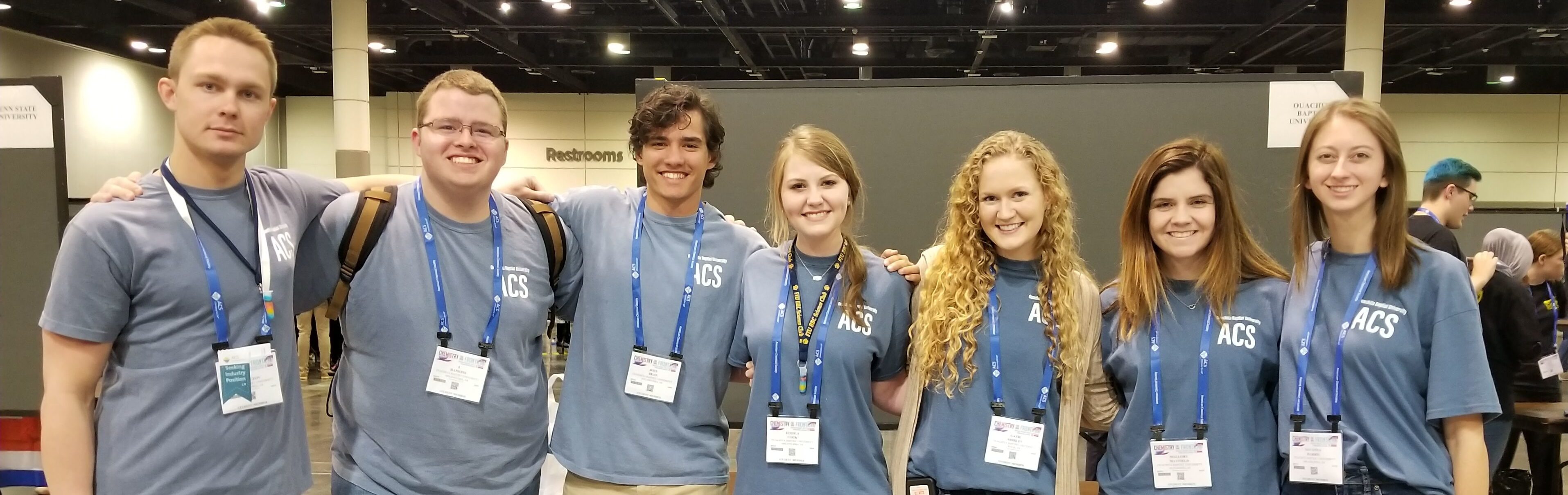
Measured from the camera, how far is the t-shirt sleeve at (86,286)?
5.48ft

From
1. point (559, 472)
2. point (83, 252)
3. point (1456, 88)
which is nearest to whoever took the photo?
point (83, 252)

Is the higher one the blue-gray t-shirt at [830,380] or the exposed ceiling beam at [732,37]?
the exposed ceiling beam at [732,37]

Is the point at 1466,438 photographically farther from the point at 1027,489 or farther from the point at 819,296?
the point at 819,296

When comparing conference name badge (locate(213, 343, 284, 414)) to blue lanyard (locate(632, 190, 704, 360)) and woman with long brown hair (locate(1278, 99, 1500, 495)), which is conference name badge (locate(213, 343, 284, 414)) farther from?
woman with long brown hair (locate(1278, 99, 1500, 495))

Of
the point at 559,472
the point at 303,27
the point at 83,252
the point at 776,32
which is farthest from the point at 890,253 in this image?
the point at 303,27

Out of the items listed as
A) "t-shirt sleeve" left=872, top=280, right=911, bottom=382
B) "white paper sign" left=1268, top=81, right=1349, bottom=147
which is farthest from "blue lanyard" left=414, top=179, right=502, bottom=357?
"white paper sign" left=1268, top=81, right=1349, bottom=147

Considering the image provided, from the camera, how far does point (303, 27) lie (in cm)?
1087

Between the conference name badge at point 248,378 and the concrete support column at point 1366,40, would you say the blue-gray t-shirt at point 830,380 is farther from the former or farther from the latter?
the concrete support column at point 1366,40

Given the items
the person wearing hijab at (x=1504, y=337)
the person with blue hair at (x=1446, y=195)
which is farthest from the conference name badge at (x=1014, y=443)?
the person with blue hair at (x=1446, y=195)

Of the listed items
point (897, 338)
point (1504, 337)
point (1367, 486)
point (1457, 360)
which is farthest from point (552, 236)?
point (1504, 337)

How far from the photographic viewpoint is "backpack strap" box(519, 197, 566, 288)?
7.29 ft

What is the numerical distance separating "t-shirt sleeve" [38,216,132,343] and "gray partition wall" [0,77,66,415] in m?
1.71

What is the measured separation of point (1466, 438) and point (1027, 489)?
3.21 ft

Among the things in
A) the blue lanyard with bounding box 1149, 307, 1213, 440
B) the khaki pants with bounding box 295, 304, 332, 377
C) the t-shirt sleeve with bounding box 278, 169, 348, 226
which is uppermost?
the t-shirt sleeve with bounding box 278, 169, 348, 226
